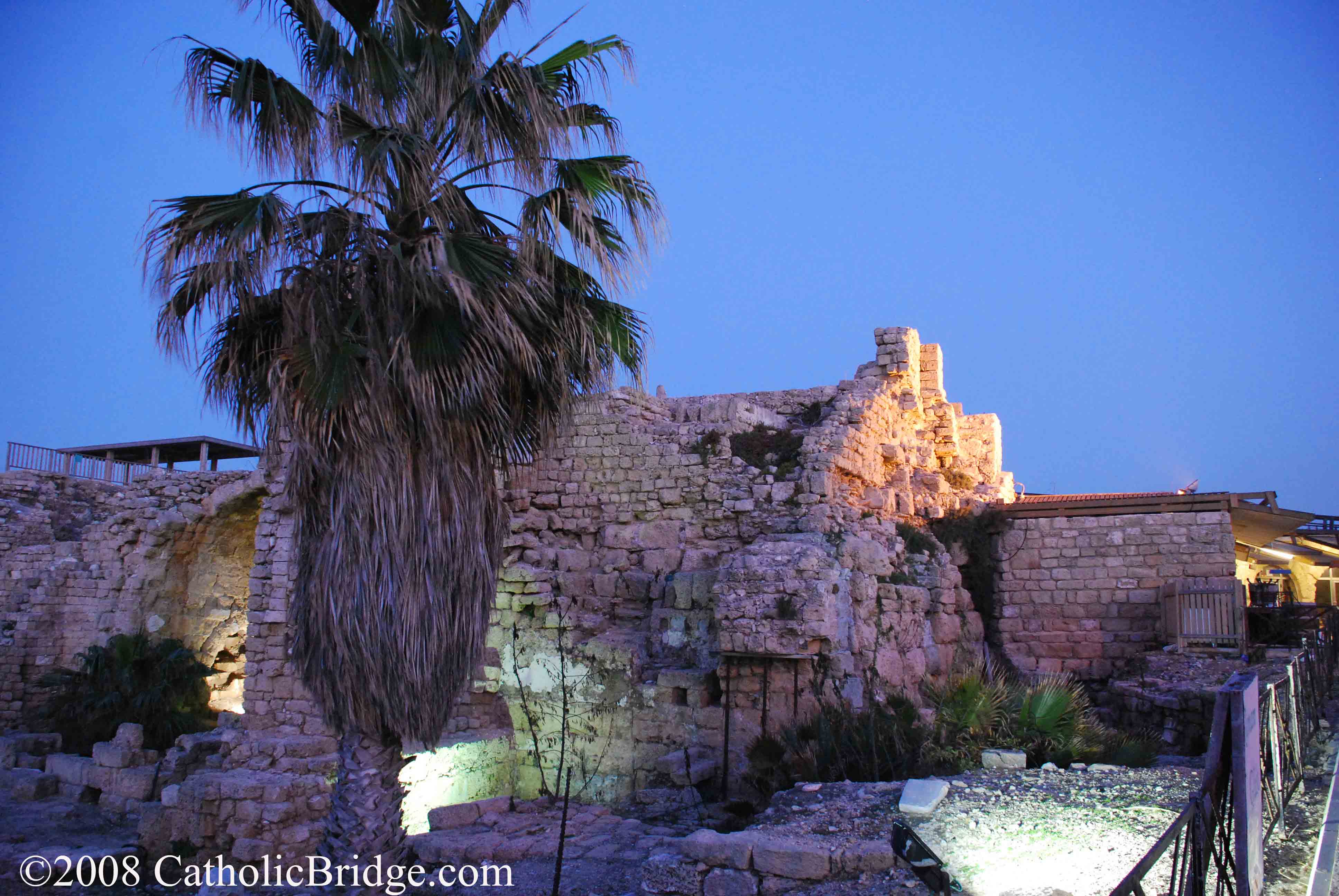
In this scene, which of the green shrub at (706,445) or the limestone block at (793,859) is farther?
the green shrub at (706,445)

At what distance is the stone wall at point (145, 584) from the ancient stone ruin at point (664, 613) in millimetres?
4031

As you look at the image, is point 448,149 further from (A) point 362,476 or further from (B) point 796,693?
(B) point 796,693

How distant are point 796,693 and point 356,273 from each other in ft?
18.5

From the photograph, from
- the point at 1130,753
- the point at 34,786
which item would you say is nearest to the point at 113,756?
the point at 34,786

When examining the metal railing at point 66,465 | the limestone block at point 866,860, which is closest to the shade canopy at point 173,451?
the metal railing at point 66,465

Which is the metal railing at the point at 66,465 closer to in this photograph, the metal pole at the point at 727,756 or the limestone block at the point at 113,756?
the limestone block at the point at 113,756

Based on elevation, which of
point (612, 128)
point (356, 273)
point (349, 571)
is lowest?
point (349, 571)

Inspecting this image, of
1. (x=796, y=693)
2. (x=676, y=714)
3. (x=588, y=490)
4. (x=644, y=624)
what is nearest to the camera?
(x=796, y=693)

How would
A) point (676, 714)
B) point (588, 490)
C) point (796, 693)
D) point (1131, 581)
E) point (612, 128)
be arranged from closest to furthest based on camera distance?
point (612, 128)
point (796, 693)
point (676, 714)
point (588, 490)
point (1131, 581)

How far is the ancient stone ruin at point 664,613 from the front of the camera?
30.6ft

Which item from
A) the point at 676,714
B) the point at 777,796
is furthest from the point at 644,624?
the point at 777,796

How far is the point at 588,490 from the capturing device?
12.0 meters

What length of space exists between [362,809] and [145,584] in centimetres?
1248

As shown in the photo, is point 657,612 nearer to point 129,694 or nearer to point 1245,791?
point 1245,791
